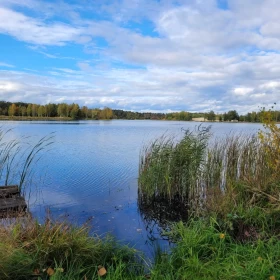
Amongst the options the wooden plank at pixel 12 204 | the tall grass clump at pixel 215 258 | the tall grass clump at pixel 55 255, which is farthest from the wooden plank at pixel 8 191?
the tall grass clump at pixel 215 258

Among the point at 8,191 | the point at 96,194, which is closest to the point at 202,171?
the point at 96,194

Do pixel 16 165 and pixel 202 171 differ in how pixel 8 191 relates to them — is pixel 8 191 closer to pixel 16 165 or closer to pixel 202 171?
pixel 16 165

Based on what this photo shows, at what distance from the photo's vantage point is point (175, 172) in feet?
28.3

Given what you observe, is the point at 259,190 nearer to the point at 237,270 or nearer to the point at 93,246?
the point at 237,270

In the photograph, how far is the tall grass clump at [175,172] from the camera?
8364 millimetres

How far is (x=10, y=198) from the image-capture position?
23.0 feet

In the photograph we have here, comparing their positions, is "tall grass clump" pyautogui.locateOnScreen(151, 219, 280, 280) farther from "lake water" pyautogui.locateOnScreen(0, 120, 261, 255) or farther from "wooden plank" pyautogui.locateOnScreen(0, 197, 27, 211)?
"wooden plank" pyautogui.locateOnScreen(0, 197, 27, 211)

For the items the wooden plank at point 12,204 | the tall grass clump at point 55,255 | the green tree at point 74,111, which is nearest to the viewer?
the tall grass clump at point 55,255

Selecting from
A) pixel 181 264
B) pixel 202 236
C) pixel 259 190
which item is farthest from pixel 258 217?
pixel 181 264

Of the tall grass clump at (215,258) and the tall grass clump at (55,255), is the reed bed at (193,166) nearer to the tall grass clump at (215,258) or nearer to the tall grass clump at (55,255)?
the tall grass clump at (215,258)

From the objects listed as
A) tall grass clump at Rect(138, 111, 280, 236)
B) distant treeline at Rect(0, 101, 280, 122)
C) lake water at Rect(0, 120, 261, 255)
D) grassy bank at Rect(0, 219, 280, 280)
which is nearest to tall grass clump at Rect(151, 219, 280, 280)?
grassy bank at Rect(0, 219, 280, 280)

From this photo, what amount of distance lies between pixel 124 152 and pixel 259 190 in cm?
1358

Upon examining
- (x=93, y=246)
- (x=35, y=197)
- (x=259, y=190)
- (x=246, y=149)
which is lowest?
(x=35, y=197)

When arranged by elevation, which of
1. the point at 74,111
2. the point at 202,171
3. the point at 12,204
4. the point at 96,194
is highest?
the point at 74,111
